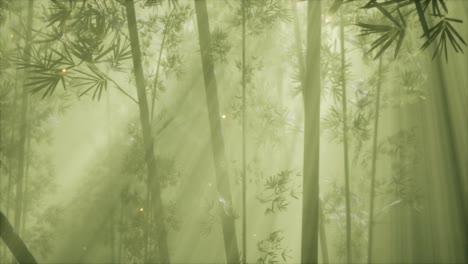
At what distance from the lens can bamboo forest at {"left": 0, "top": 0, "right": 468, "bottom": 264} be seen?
2996mm

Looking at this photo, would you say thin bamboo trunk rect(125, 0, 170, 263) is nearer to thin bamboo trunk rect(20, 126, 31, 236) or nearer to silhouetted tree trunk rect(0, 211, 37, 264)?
silhouetted tree trunk rect(0, 211, 37, 264)

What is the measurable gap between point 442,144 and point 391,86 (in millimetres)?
778

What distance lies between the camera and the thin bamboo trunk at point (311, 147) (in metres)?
1.54

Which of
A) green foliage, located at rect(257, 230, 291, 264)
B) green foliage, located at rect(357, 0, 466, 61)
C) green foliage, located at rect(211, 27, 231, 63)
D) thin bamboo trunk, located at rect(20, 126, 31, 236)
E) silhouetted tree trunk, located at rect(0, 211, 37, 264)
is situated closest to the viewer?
silhouetted tree trunk, located at rect(0, 211, 37, 264)

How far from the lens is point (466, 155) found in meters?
3.10

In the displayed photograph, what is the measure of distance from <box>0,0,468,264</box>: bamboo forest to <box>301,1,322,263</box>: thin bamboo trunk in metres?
1.22

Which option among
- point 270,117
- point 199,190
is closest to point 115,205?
point 199,190

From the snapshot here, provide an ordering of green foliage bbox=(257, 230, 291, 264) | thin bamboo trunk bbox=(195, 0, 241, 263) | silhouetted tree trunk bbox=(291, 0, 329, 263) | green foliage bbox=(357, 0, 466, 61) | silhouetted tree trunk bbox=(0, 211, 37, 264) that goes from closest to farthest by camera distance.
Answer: silhouetted tree trunk bbox=(0, 211, 37, 264), green foliage bbox=(357, 0, 466, 61), thin bamboo trunk bbox=(195, 0, 241, 263), green foliage bbox=(257, 230, 291, 264), silhouetted tree trunk bbox=(291, 0, 329, 263)

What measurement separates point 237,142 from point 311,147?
182 centimetres

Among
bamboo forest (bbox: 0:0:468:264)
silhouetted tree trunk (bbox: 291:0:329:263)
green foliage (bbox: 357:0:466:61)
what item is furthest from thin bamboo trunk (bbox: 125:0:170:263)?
silhouetted tree trunk (bbox: 291:0:329:263)

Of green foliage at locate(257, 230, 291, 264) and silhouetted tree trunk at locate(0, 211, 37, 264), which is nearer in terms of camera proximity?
silhouetted tree trunk at locate(0, 211, 37, 264)

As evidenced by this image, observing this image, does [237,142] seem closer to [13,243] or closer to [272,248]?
[272,248]

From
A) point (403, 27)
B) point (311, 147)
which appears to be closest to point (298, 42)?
point (403, 27)

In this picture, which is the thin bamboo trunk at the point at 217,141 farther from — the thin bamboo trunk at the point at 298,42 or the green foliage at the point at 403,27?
the thin bamboo trunk at the point at 298,42
